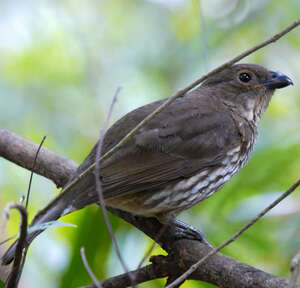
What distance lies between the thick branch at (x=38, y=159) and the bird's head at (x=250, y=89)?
1.21m

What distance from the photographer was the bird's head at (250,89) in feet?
13.1

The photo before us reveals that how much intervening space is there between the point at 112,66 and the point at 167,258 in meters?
3.38

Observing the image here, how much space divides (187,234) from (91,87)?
2936mm

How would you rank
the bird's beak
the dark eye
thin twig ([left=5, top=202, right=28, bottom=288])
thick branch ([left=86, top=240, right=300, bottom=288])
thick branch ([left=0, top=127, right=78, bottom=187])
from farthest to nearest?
the dark eye, the bird's beak, thick branch ([left=0, top=127, right=78, bottom=187]), thick branch ([left=86, top=240, right=300, bottom=288]), thin twig ([left=5, top=202, right=28, bottom=288])

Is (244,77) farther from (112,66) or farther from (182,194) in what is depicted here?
(112,66)

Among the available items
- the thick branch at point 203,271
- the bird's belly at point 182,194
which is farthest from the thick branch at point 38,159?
the thick branch at point 203,271

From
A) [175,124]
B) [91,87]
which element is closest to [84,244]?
[175,124]

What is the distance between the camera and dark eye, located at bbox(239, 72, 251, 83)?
4.03m

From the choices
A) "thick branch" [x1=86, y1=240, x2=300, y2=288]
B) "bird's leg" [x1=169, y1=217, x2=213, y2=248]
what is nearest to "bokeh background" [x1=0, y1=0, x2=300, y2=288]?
"bird's leg" [x1=169, y1=217, x2=213, y2=248]

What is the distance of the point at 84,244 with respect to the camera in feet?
11.0

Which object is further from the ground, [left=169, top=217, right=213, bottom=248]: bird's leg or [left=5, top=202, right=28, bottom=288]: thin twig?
[left=5, top=202, right=28, bottom=288]: thin twig

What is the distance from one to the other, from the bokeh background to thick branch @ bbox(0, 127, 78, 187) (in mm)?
470

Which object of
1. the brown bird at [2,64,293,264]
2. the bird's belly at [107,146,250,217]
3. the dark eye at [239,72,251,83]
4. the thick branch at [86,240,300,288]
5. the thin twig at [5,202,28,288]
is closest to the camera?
the thin twig at [5,202,28,288]

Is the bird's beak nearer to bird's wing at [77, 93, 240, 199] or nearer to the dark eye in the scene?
the dark eye
